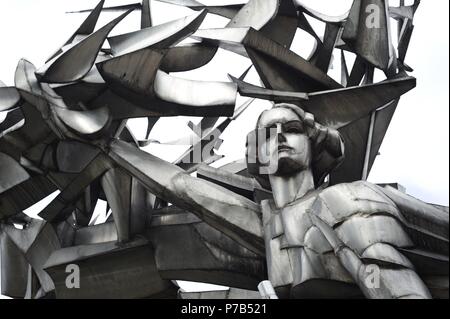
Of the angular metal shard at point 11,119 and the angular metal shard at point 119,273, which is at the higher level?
the angular metal shard at point 11,119

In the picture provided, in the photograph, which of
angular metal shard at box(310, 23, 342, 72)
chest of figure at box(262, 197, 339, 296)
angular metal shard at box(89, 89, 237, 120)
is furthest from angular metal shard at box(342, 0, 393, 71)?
chest of figure at box(262, 197, 339, 296)

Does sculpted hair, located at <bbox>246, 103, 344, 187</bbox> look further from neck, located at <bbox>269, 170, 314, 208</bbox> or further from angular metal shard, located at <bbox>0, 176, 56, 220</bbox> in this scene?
angular metal shard, located at <bbox>0, 176, 56, 220</bbox>

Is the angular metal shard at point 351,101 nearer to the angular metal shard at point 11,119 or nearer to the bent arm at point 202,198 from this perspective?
the bent arm at point 202,198

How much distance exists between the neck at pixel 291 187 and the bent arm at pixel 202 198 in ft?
0.86

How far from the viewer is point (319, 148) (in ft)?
34.2

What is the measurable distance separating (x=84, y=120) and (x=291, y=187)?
2072 mm

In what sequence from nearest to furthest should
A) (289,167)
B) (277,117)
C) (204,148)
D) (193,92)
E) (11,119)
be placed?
(289,167) < (277,117) < (193,92) < (11,119) < (204,148)

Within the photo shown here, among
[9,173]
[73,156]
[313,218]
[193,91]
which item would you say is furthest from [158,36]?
[313,218]

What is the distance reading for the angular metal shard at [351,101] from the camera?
35.8 feet

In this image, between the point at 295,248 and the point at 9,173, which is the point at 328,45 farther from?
the point at 9,173

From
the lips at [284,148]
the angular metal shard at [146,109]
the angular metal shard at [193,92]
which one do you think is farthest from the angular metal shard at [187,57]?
the lips at [284,148]

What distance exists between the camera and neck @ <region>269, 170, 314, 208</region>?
33.4ft
